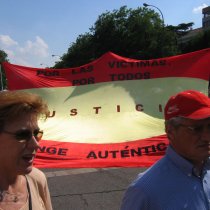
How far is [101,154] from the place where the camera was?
5.07 metres

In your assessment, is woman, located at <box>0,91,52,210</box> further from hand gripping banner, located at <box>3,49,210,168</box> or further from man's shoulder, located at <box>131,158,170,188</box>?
hand gripping banner, located at <box>3,49,210,168</box>

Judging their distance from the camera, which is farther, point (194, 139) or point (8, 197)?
point (194, 139)

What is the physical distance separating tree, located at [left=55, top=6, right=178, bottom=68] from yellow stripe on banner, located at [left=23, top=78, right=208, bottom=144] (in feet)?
178

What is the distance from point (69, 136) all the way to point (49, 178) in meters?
3.80

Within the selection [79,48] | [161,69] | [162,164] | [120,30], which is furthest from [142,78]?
[79,48]

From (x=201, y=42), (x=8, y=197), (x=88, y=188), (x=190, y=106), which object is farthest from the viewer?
(x=201, y=42)

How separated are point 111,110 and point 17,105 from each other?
3148mm

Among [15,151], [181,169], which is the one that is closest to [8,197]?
[15,151]

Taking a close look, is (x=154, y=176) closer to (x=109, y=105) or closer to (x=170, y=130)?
(x=170, y=130)

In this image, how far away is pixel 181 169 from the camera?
244 centimetres

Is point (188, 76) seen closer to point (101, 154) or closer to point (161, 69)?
point (161, 69)

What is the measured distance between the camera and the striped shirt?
7.61 feet

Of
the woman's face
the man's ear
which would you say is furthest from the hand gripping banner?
the woman's face

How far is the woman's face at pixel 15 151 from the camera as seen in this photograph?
7.79 feet
